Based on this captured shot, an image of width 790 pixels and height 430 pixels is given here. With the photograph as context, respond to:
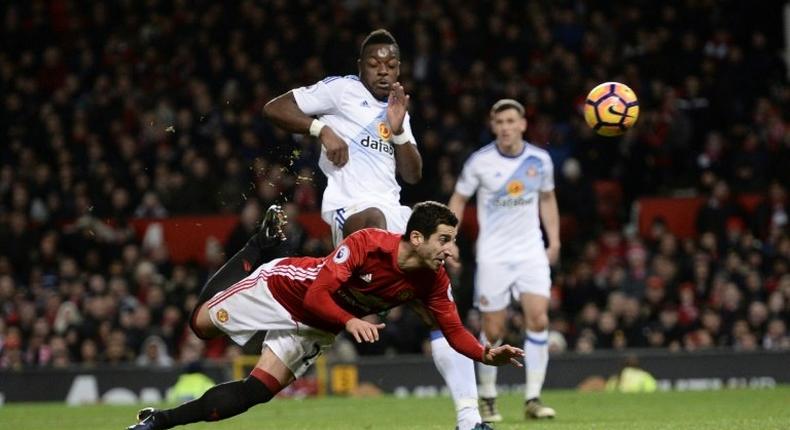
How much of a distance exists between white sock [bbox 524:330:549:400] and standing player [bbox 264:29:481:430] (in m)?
2.46

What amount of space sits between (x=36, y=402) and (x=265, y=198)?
4.39 meters

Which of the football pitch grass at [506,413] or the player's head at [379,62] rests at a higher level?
the player's head at [379,62]

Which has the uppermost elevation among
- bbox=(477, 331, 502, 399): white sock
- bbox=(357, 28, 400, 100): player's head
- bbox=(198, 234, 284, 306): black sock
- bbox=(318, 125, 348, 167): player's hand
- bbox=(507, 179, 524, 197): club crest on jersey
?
bbox=(357, 28, 400, 100): player's head

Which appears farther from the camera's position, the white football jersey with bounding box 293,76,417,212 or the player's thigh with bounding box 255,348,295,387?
the white football jersey with bounding box 293,76,417,212

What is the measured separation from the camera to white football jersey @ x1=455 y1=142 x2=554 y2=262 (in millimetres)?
12211

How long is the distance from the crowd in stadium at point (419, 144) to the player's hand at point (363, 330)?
342 inches

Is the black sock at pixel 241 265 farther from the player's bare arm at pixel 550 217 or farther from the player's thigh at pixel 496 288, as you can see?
the player's bare arm at pixel 550 217

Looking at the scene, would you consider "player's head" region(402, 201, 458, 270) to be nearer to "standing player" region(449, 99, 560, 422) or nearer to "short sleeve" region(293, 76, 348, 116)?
"short sleeve" region(293, 76, 348, 116)

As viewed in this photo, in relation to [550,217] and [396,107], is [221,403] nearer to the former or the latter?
[396,107]

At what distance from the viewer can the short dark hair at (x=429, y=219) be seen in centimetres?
795

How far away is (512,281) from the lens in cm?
1217

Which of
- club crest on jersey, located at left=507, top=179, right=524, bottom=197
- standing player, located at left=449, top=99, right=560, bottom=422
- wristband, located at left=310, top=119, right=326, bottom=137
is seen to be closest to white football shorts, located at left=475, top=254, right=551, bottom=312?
standing player, located at left=449, top=99, right=560, bottom=422

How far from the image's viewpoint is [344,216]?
9.58 meters

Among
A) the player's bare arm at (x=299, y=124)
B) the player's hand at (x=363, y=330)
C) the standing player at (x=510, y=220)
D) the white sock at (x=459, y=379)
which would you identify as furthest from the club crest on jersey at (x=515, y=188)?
the player's hand at (x=363, y=330)
